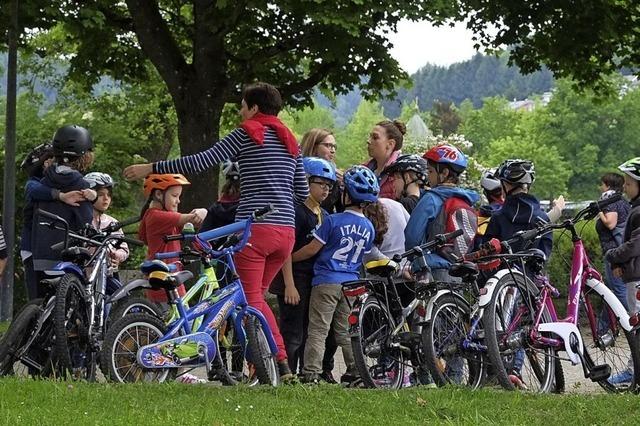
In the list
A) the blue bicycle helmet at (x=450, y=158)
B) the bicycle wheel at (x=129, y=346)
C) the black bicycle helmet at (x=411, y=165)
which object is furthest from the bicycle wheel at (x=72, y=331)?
the black bicycle helmet at (x=411, y=165)

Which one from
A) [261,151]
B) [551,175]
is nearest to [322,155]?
[261,151]

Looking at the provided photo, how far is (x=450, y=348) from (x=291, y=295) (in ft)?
4.96

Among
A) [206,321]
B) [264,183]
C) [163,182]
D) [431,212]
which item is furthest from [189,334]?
[431,212]

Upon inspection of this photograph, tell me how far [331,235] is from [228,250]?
1.13 meters

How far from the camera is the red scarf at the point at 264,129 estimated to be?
835 cm

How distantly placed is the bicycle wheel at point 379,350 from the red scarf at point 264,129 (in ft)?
3.94

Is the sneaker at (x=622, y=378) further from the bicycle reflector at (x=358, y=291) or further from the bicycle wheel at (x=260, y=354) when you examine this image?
the bicycle wheel at (x=260, y=354)

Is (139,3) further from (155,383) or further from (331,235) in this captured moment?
(155,383)

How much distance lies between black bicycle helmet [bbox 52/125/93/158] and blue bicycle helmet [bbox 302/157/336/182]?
5.41 feet

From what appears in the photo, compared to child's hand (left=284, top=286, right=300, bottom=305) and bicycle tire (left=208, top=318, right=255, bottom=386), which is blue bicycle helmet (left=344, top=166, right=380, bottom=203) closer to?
child's hand (left=284, top=286, right=300, bottom=305)

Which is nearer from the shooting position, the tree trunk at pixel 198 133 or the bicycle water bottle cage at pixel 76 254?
the bicycle water bottle cage at pixel 76 254

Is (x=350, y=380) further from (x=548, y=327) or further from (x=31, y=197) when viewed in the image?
(x=31, y=197)

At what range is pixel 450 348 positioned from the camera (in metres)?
8.10

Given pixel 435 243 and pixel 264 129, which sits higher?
pixel 264 129
